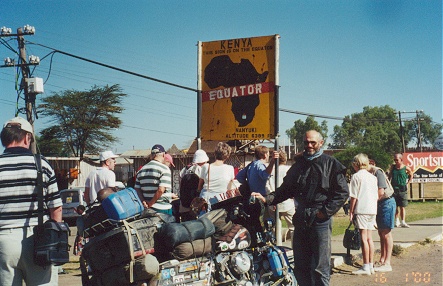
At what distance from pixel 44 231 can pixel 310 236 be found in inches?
117

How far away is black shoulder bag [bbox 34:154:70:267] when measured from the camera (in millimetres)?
4586

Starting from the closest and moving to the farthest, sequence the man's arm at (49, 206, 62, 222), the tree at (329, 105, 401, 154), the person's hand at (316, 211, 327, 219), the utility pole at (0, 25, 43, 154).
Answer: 1. the man's arm at (49, 206, 62, 222)
2. the person's hand at (316, 211, 327, 219)
3. the utility pole at (0, 25, 43, 154)
4. the tree at (329, 105, 401, 154)

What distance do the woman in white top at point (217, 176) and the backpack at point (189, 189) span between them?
36 cm

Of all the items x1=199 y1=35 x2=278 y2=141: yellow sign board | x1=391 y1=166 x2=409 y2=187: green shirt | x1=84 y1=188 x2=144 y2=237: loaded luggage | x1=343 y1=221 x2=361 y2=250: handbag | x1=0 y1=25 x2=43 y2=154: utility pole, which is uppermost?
x1=0 y1=25 x2=43 y2=154: utility pole

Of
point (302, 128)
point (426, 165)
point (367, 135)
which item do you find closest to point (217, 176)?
point (426, 165)

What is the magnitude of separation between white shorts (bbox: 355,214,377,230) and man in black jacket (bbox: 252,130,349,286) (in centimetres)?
261

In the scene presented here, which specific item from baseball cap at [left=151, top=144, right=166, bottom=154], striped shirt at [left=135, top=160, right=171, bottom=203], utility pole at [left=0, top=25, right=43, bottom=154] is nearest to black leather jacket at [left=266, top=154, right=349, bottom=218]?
striped shirt at [left=135, top=160, right=171, bottom=203]

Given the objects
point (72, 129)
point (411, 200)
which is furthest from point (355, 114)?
point (411, 200)

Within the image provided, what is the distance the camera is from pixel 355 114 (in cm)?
13988

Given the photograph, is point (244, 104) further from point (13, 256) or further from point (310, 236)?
point (13, 256)

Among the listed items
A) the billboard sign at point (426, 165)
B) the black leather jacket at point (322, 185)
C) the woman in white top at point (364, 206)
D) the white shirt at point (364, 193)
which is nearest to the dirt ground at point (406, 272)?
the woman in white top at point (364, 206)

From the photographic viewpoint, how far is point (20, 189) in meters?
4.69

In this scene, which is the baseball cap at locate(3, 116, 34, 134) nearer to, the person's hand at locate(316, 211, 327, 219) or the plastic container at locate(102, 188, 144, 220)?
the plastic container at locate(102, 188, 144, 220)

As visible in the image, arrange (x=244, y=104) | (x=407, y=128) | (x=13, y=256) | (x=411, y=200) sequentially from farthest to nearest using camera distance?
(x=407, y=128) < (x=411, y=200) < (x=244, y=104) < (x=13, y=256)
